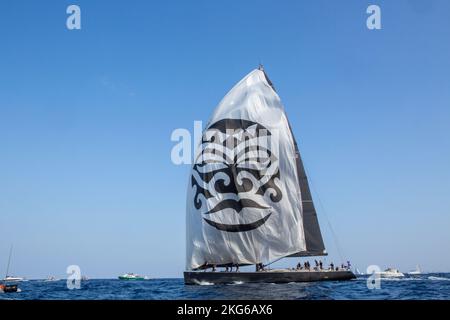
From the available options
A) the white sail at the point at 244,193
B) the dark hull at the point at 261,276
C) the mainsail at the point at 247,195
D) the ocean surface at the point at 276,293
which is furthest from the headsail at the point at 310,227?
the ocean surface at the point at 276,293

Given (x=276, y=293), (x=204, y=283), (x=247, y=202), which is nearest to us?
(x=276, y=293)

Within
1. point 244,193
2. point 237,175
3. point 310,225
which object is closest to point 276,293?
point 244,193

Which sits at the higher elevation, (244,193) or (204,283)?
(244,193)

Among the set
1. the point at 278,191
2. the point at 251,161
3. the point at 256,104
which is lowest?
the point at 278,191

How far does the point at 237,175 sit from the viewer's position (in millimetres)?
51219

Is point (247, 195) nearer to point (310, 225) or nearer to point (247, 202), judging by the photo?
point (247, 202)

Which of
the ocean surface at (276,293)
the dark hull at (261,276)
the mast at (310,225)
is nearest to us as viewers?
the ocean surface at (276,293)

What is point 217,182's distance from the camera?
169ft

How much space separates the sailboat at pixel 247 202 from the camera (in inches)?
1996

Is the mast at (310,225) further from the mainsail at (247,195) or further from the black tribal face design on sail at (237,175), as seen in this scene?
the black tribal face design on sail at (237,175)

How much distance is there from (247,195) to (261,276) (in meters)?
8.92
